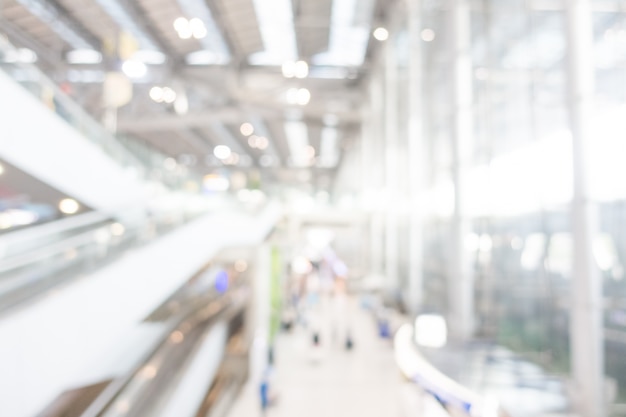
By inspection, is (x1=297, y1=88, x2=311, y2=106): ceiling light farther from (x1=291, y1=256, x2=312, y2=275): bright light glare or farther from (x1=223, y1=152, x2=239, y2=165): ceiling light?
(x1=223, y1=152, x2=239, y2=165): ceiling light

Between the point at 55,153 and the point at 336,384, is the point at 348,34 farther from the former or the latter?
the point at 55,153

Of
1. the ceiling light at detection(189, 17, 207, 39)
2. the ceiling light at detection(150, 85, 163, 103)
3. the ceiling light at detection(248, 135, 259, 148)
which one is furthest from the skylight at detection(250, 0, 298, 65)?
the ceiling light at detection(248, 135, 259, 148)

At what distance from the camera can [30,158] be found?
768 cm

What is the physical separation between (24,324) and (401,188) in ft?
56.8

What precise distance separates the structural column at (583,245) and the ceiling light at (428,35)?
9.58m

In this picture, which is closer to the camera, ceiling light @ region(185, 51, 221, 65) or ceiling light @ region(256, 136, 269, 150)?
ceiling light @ region(185, 51, 221, 65)

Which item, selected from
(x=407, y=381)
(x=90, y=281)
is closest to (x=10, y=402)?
(x=90, y=281)

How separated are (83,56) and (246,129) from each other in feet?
48.4

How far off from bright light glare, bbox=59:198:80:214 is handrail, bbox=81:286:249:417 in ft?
10.5

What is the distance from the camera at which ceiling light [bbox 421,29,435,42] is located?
17.1m

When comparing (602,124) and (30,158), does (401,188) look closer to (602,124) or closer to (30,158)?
(602,124)

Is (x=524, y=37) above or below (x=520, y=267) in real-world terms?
above

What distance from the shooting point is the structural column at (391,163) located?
874 inches

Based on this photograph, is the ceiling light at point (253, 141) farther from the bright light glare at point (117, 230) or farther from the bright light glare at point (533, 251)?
the bright light glare at point (117, 230)
